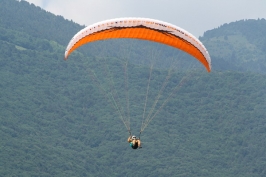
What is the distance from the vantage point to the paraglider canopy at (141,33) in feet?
140

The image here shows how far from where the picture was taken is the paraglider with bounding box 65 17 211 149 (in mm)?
42812

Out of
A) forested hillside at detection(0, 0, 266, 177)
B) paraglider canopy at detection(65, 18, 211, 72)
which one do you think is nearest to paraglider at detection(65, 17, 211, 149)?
paraglider canopy at detection(65, 18, 211, 72)

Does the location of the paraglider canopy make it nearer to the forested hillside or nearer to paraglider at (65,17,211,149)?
paraglider at (65,17,211,149)

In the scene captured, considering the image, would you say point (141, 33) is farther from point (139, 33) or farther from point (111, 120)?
point (111, 120)

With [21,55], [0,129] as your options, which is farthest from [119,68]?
[0,129]

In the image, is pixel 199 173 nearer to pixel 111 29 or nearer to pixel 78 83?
pixel 78 83

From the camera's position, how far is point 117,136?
6166 inches

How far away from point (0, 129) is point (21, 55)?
44.9 meters

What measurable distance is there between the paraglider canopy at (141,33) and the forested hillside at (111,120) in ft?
271

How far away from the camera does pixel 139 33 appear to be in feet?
145

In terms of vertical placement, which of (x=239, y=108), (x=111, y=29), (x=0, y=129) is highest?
(x=239, y=108)

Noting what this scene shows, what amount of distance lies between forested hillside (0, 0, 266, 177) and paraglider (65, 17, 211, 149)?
271ft

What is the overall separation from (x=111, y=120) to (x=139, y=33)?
11924cm

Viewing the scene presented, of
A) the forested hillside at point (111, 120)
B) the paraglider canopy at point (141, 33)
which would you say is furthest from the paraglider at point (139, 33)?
the forested hillside at point (111, 120)
